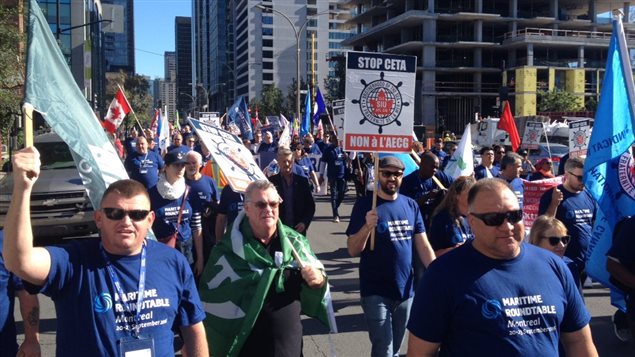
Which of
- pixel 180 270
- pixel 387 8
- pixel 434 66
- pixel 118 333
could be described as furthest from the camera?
pixel 387 8

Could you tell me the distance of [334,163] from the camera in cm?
1430

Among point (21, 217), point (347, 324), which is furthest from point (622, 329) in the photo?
point (21, 217)

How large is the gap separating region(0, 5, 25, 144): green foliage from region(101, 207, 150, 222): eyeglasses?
15481mm

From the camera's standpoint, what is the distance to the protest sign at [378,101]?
5164 mm

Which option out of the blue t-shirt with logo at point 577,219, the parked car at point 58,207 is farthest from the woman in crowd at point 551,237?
the parked car at point 58,207

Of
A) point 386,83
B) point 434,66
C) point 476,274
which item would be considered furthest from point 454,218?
point 434,66

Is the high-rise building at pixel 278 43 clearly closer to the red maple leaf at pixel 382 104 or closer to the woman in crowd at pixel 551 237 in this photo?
the red maple leaf at pixel 382 104

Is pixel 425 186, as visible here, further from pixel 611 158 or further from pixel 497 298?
pixel 497 298

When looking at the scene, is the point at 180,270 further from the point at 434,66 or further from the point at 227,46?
the point at 227,46

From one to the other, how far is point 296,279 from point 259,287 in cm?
26

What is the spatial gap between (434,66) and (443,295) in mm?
65170

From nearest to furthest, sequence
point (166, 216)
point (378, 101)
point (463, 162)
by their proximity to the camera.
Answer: point (378, 101)
point (166, 216)
point (463, 162)

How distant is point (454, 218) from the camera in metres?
5.02

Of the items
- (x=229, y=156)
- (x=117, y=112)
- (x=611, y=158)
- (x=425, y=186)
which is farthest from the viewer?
(x=117, y=112)
